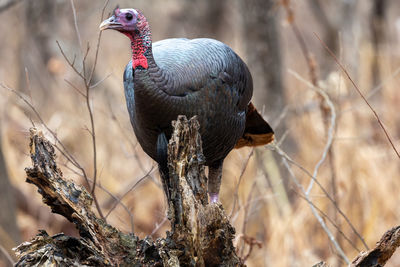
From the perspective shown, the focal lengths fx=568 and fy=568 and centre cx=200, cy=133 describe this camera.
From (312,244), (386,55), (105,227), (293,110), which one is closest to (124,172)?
(293,110)

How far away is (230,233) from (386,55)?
593 centimetres

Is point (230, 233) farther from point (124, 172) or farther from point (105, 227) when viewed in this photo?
point (124, 172)

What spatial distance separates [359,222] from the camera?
18.4 ft

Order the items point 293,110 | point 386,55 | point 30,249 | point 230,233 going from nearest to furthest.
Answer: point 30,249 → point 230,233 → point 293,110 → point 386,55

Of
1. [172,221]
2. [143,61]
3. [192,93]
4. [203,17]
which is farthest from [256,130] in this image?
[203,17]

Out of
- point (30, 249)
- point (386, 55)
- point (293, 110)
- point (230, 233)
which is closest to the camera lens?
point (30, 249)

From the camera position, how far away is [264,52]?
18.8 feet

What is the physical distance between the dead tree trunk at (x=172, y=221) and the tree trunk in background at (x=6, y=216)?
7.57 feet

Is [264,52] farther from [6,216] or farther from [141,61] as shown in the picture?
[141,61]

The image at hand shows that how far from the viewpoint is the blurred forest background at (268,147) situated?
471cm

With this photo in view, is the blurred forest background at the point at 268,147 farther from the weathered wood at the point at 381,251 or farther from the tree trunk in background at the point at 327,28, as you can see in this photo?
the weathered wood at the point at 381,251

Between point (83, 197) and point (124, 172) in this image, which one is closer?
point (83, 197)

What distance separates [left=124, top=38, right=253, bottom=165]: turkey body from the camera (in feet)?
8.59

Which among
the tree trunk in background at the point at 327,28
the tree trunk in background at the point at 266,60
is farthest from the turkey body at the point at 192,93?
the tree trunk in background at the point at 327,28
